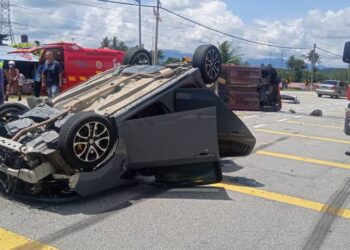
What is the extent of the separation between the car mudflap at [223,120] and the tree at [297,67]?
83.6 meters

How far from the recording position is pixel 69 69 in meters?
17.7

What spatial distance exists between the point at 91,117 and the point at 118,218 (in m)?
1.07

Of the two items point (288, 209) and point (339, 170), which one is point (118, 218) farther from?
point (339, 170)

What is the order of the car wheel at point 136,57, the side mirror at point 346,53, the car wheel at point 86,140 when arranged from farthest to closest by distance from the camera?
the side mirror at point 346,53 < the car wheel at point 136,57 < the car wheel at point 86,140

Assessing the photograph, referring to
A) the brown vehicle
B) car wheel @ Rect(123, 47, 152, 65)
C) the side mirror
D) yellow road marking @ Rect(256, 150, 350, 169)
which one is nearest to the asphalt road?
yellow road marking @ Rect(256, 150, 350, 169)

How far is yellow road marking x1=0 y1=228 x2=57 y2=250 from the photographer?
145 inches

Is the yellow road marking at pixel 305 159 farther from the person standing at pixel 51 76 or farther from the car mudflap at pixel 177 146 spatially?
the person standing at pixel 51 76

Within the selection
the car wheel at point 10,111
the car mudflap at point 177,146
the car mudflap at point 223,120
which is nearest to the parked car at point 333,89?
the car mudflap at point 223,120

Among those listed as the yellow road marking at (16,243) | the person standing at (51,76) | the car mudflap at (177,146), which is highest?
the person standing at (51,76)

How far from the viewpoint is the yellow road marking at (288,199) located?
5.03 meters

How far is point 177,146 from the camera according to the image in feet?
17.6

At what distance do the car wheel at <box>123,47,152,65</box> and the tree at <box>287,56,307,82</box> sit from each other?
83028mm

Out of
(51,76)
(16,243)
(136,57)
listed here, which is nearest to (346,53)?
(136,57)

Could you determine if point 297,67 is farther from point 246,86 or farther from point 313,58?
point 246,86
